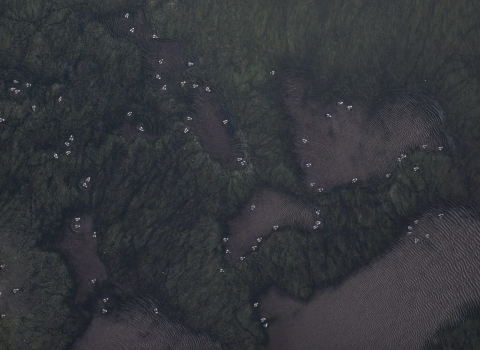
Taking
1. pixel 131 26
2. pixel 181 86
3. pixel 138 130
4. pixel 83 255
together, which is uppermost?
pixel 131 26

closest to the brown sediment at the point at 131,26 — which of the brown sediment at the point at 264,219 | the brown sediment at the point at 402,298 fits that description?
the brown sediment at the point at 264,219

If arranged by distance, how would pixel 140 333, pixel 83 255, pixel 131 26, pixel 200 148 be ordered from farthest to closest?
pixel 131 26, pixel 200 148, pixel 83 255, pixel 140 333

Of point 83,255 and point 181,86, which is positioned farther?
point 181,86

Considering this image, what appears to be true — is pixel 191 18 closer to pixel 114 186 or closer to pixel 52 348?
pixel 114 186

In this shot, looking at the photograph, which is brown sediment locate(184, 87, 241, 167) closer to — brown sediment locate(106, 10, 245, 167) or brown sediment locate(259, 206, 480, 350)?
brown sediment locate(106, 10, 245, 167)

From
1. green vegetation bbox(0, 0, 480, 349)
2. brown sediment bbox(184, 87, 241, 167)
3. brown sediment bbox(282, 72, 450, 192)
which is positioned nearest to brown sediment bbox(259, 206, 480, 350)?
green vegetation bbox(0, 0, 480, 349)

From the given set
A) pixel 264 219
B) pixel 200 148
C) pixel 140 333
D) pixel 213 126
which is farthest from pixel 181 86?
pixel 140 333

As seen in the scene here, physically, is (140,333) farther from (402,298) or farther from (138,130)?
(402,298)
